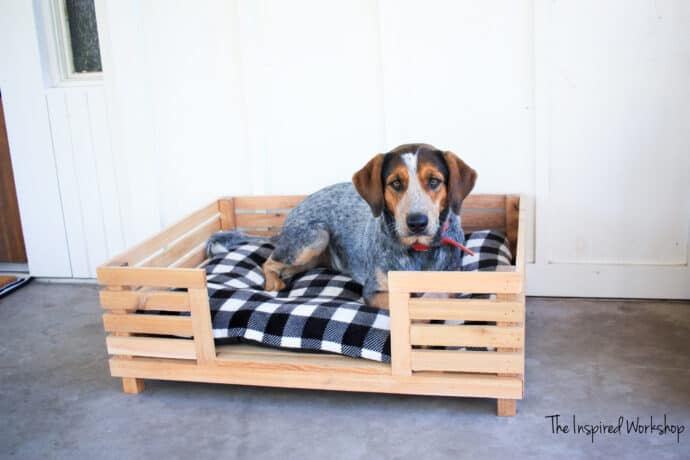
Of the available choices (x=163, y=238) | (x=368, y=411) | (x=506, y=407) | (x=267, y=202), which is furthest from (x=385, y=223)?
(x=267, y=202)

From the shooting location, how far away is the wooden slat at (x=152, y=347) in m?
2.69

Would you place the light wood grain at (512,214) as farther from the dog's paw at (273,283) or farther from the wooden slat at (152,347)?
the wooden slat at (152,347)

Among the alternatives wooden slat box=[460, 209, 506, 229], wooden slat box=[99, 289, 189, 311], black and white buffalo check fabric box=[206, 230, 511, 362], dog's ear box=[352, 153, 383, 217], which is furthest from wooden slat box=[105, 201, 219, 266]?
wooden slat box=[460, 209, 506, 229]

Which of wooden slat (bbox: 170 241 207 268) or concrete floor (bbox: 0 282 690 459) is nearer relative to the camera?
concrete floor (bbox: 0 282 690 459)

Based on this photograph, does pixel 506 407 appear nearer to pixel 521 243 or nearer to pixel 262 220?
pixel 521 243

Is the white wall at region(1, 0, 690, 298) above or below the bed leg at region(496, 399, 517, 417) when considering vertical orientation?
above

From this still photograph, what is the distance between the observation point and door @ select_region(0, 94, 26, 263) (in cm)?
439

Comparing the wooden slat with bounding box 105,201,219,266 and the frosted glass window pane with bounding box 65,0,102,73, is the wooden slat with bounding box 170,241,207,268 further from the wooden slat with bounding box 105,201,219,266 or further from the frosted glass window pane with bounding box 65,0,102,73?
the frosted glass window pane with bounding box 65,0,102,73

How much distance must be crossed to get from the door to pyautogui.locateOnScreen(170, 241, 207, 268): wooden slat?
1.61m

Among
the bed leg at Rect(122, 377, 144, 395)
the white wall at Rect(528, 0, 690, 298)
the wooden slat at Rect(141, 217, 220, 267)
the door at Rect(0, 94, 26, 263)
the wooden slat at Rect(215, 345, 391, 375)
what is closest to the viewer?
the wooden slat at Rect(215, 345, 391, 375)

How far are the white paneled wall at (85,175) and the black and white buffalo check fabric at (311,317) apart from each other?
123 cm

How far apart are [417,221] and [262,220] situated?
152 centimetres

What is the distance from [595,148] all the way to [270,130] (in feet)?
5.60

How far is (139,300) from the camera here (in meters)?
2.72
